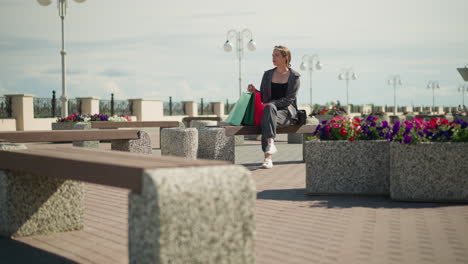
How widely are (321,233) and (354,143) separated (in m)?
2.52

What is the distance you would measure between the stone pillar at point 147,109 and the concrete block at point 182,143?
26.5 metres

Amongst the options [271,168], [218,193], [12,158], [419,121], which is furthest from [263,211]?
[271,168]

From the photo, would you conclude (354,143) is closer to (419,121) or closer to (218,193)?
(419,121)

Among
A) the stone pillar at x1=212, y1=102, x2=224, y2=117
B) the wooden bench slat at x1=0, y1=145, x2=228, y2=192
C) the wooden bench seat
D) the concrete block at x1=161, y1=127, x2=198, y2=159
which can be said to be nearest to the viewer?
the wooden bench slat at x1=0, y1=145, x2=228, y2=192

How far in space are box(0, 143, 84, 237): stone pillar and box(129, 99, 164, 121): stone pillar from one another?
1291 inches

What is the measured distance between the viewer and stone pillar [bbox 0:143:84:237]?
16.8ft

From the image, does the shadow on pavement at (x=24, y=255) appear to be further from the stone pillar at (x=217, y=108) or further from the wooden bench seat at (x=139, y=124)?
the stone pillar at (x=217, y=108)

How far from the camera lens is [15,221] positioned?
5.13 meters

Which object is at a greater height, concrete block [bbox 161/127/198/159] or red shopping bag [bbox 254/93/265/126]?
red shopping bag [bbox 254/93/265/126]

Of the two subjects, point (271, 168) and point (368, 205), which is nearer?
point (368, 205)

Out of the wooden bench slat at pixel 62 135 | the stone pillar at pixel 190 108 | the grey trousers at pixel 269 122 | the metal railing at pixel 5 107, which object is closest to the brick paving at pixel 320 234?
the wooden bench slat at pixel 62 135

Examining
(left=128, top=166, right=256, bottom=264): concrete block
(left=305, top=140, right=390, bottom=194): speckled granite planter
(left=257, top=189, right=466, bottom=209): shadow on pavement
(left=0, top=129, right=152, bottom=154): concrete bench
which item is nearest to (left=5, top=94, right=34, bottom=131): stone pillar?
(left=0, top=129, right=152, bottom=154): concrete bench

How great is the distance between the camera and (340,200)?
7.28 m

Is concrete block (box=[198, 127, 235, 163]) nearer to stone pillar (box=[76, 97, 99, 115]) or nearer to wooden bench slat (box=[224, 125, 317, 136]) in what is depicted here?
wooden bench slat (box=[224, 125, 317, 136])
